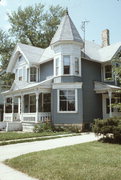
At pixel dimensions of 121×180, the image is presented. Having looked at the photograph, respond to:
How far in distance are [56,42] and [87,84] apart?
480cm

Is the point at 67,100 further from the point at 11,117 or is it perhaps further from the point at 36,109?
the point at 11,117

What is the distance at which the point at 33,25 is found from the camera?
113 ft

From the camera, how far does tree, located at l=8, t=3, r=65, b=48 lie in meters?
34.0

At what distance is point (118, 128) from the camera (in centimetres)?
953

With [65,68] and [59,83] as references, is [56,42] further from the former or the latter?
[59,83]

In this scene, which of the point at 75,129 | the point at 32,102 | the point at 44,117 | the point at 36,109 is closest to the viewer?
the point at 75,129

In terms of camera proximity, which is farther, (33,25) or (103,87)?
(33,25)

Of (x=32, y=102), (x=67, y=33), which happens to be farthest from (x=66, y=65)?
(x=32, y=102)

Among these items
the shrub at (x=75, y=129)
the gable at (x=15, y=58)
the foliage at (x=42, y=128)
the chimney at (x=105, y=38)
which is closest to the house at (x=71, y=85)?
the shrub at (x=75, y=129)

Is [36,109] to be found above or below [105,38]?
below

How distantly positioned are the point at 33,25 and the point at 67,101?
22.7 m

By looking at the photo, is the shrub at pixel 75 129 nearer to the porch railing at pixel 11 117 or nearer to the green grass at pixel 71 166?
the porch railing at pixel 11 117

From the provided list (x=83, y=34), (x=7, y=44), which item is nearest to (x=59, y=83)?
(x=83, y=34)

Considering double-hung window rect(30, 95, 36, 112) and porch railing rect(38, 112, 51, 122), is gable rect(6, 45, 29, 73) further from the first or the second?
porch railing rect(38, 112, 51, 122)
